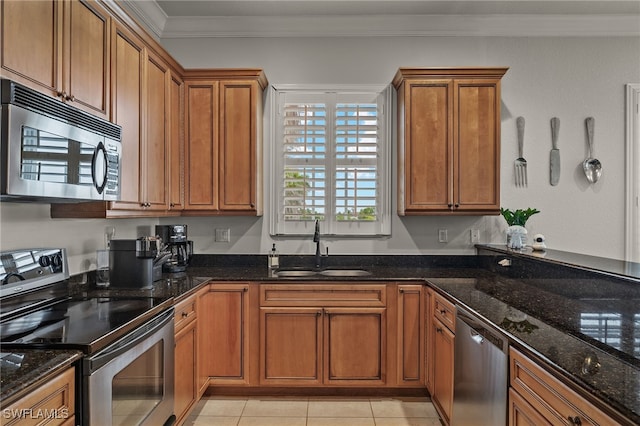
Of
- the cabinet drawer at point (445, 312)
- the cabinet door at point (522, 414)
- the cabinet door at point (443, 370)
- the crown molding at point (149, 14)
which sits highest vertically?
the crown molding at point (149, 14)

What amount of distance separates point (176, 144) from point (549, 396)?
269cm

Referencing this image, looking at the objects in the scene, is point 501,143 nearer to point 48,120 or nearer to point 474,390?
point 474,390

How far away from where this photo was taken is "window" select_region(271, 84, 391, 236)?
11.3 ft

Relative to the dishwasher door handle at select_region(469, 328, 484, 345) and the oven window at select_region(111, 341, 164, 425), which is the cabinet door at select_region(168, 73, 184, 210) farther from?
the dishwasher door handle at select_region(469, 328, 484, 345)

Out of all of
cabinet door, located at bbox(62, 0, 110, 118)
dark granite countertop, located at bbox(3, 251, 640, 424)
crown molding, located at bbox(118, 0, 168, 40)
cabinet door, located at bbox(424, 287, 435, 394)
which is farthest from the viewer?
crown molding, located at bbox(118, 0, 168, 40)

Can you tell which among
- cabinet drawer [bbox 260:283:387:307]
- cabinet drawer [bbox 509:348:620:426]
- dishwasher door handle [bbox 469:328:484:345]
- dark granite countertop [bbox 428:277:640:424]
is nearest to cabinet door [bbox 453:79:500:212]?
dark granite countertop [bbox 428:277:640:424]

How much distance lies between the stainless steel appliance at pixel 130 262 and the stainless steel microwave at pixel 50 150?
492 mm

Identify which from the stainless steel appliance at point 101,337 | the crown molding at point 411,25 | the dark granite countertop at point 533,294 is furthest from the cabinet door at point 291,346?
the crown molding at point 411,25

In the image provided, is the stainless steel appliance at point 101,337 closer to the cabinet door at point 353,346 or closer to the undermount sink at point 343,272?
the cabinet door at point 353,346

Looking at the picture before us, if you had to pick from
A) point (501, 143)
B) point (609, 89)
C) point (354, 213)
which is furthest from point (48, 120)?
point (609, 89)

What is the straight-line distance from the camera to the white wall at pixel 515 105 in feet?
11.3

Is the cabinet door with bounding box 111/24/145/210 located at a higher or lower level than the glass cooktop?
higher

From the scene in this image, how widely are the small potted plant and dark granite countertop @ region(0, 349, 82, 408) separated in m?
2.85

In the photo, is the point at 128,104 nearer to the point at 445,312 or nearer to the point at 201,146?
the point at 201,146
